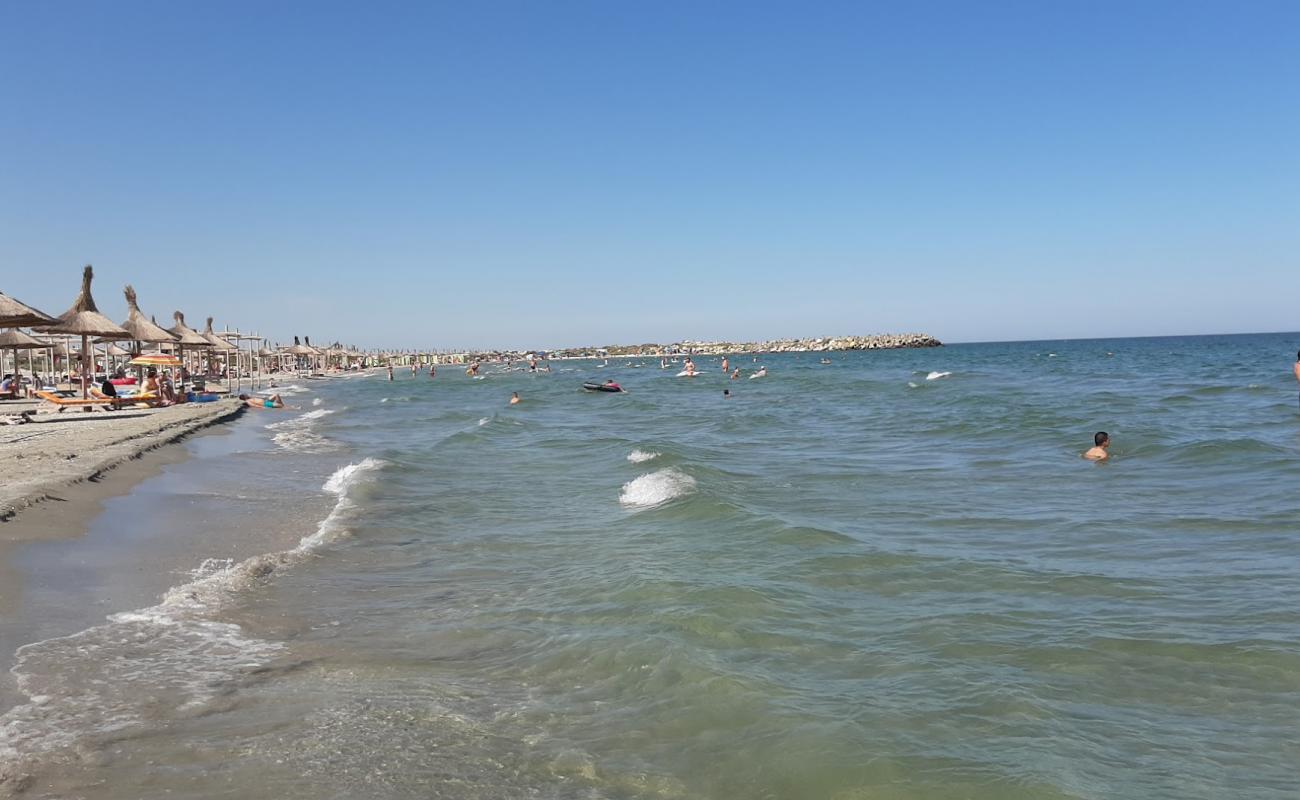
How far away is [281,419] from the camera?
31.3 m

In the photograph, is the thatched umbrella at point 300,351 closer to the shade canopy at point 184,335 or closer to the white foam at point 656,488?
the shade canopy at point 184,335

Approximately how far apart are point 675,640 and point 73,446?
14485 mm

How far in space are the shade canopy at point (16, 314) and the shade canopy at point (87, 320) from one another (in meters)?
5.83

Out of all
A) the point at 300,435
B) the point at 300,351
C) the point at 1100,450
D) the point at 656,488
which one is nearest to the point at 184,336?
the point at 300,435

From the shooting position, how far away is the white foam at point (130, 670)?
446 centimetres

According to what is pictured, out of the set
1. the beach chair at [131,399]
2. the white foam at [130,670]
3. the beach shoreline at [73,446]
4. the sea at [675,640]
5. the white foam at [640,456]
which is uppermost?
the beach chair at [131,399]

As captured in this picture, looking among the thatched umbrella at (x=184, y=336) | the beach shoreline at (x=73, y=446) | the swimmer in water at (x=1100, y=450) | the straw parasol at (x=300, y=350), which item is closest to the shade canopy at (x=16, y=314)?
the beach shoreline at (x=73, y=446)

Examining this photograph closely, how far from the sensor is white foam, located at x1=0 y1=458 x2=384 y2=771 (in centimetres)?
446

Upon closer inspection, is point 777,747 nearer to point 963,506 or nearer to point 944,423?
point 963,506

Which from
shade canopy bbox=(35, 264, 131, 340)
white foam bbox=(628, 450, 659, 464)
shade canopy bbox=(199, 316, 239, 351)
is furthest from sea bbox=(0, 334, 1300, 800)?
shade canopy bbox=(199, 316, 239, 351)

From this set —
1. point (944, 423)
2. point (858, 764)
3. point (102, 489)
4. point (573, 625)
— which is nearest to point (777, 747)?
point (858, 764)

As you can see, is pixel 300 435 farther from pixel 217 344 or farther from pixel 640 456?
pixel 217 344

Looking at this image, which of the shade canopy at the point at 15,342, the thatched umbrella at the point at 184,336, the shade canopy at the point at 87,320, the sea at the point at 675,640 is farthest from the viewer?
the thatched umbrella at the point at 184,336

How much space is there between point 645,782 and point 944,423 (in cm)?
2060
